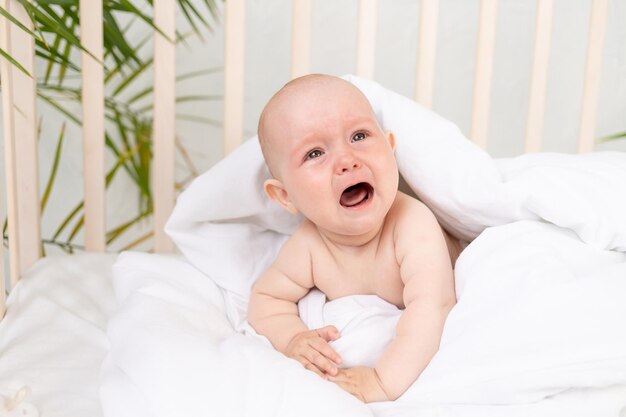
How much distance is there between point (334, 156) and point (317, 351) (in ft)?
0.77

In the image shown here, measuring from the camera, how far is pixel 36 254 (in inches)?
46.4

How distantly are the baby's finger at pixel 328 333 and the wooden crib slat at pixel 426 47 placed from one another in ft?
1.81

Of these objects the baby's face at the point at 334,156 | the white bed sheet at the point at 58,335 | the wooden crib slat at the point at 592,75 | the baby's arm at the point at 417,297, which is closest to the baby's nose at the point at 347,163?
the baby's face at the point at 334,156

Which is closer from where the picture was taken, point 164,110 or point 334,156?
point 334,156

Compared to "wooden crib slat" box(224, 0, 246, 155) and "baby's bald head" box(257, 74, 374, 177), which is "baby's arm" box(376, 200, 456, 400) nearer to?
"baby's bald head" box(257, 74, 374, 177)

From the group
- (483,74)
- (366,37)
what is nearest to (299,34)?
(366,37)

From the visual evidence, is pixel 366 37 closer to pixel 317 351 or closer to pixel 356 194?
pixel 356 194

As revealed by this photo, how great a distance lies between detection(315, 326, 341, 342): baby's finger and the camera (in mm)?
882

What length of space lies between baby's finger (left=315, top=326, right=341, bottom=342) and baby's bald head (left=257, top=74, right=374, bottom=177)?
0.74 feet

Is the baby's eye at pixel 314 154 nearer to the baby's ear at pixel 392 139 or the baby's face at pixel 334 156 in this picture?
the baby's face at pixel 334 156

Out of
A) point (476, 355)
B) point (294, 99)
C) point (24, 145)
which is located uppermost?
point (294, 99)

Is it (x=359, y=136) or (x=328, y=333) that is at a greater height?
(x=359, y=136)

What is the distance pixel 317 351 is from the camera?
86 cm

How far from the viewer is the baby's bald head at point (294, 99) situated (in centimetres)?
94
